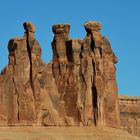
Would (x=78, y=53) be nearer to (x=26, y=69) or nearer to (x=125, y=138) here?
(x=26, y=69)

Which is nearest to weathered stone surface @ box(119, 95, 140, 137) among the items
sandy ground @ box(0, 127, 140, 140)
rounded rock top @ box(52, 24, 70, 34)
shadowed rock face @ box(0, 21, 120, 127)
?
shadowed rock face @ box(0, 21, 120, 127)

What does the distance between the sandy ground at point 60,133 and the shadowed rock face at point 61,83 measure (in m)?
1.14

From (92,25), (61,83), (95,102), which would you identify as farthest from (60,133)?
(92,25)

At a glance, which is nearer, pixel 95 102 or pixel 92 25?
pixel 95 102

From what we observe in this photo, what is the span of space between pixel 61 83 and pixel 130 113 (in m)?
24.0

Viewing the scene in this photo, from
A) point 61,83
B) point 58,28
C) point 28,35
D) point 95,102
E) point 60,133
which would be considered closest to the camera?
Result: point 60,133

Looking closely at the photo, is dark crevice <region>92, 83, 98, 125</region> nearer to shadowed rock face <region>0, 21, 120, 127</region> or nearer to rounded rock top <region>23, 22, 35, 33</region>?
shadowed rock face <region>0, 21, 120, 127</region>

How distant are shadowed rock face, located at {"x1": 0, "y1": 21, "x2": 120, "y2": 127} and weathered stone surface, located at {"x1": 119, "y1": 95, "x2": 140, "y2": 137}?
18.8m

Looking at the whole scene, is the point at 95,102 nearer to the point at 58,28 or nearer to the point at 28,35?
the point at 58,28

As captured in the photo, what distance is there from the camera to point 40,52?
67.8 m

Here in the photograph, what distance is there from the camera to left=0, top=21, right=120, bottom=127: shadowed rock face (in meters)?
65.7

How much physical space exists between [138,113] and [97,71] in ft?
76.7

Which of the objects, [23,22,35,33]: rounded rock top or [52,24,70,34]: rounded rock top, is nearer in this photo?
[23,22,35,33]: rounded rock top

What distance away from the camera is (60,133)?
64.4m
